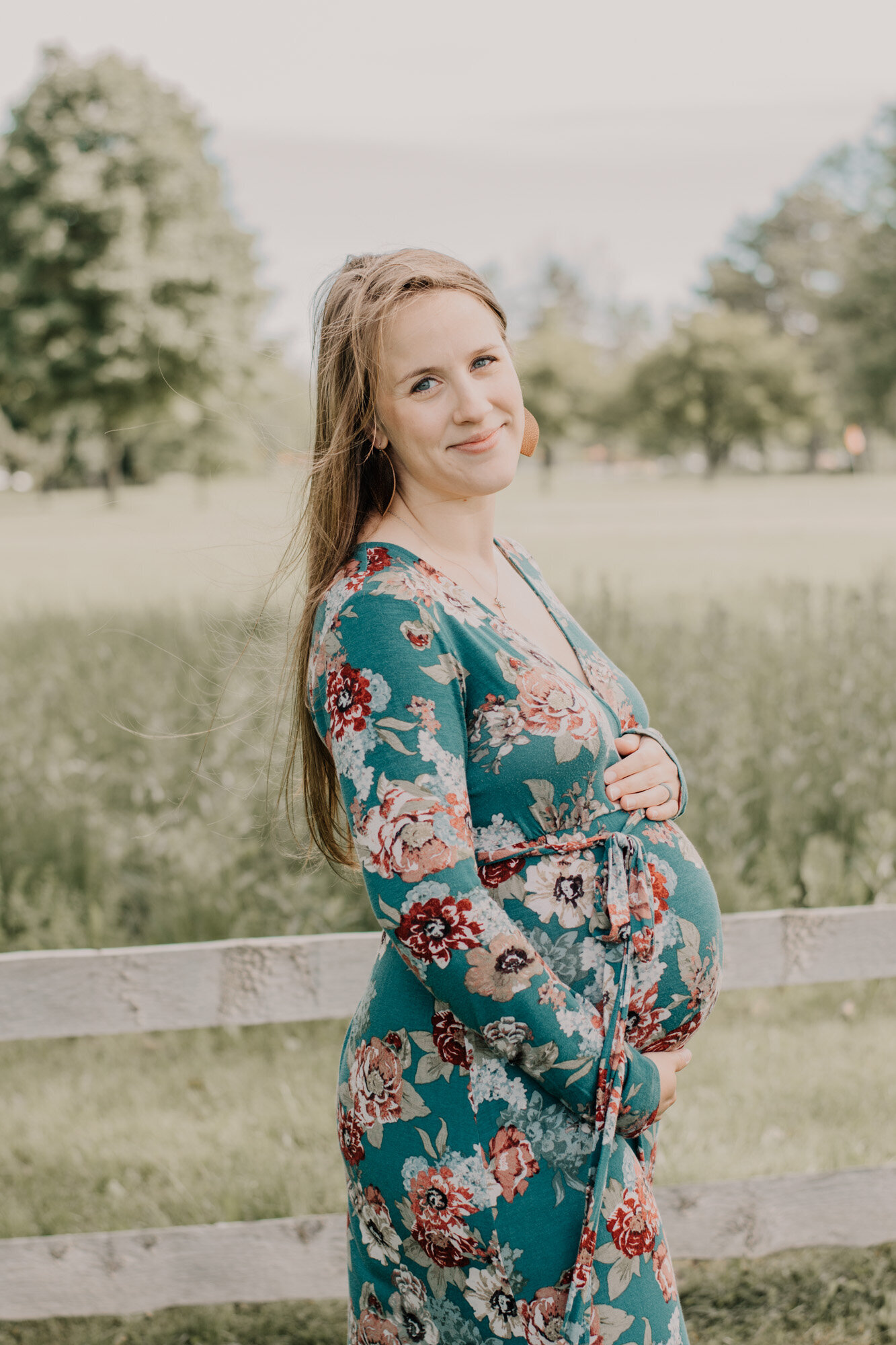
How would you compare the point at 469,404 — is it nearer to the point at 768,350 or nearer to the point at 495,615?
the point at 495,615

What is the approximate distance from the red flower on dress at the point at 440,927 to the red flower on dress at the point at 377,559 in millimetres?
457

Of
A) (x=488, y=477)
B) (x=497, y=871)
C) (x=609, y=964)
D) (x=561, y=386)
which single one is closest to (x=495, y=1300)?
(x=609, y=964)

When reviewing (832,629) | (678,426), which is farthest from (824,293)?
(832,629)

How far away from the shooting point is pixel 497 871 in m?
1.54

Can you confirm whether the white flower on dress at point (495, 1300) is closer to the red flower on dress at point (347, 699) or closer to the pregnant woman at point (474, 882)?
the pregnant woman at point (474, 882)

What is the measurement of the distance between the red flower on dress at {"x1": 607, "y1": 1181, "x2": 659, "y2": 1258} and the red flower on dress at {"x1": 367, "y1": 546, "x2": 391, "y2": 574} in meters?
0.90

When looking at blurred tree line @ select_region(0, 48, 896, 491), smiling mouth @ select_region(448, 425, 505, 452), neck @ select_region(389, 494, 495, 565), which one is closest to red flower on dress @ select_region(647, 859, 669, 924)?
neck @ select_region(389, 494, 495, 565)

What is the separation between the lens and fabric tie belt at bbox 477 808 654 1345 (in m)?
1.45

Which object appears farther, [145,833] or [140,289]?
[140,289]

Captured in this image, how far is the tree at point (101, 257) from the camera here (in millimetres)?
36219

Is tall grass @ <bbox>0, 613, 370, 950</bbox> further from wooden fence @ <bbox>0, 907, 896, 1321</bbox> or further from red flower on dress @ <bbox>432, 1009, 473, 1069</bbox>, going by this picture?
red flower on dress @ <bbox>432, 1009, 473, 1069</bbox>

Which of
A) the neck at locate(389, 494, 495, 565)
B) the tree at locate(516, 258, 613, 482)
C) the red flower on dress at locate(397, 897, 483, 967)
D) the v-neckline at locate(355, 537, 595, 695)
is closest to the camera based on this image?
the red flower on dress at locate(397, 897, 483, 967)

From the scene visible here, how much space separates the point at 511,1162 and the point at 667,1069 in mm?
256

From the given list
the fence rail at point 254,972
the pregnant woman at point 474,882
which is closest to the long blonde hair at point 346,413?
→ the pregnant woman at point 474,882
